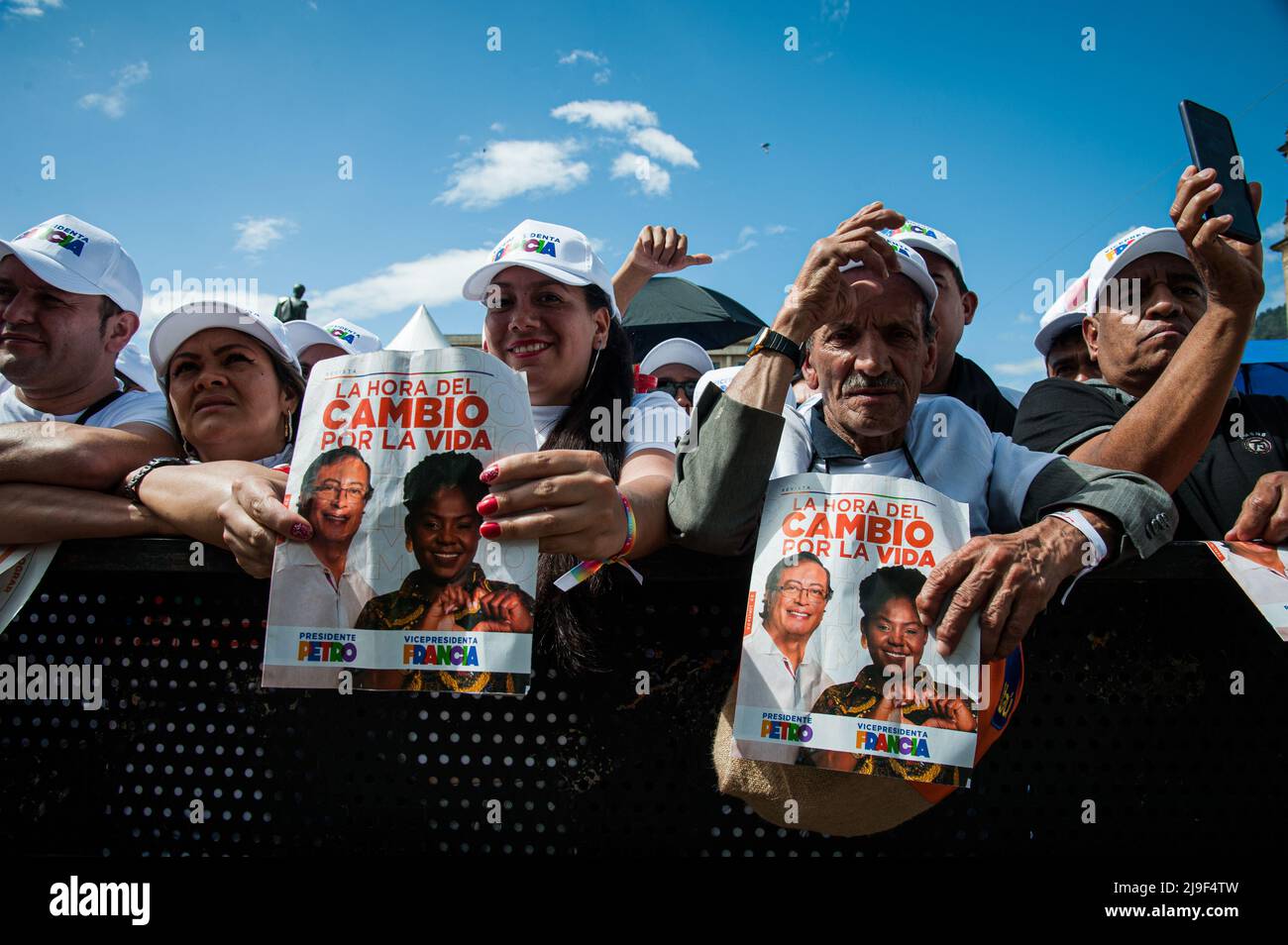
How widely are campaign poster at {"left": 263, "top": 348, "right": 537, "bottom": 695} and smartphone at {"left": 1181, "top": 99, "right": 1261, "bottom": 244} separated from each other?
1.66 metres

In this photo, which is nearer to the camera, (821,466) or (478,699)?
(478,699)

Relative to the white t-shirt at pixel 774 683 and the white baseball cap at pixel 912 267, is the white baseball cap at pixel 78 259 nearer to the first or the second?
the white baseball cap at pixel 912 267

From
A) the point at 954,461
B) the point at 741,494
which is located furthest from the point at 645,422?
the point at 954,461

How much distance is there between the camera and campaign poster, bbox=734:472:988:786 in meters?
1.35

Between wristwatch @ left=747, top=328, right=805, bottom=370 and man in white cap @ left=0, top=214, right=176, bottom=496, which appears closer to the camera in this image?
wristwatch @ left=747, top=328, right=805, bottom=370

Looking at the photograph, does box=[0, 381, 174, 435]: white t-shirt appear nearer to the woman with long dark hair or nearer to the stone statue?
the woman with long dark hair

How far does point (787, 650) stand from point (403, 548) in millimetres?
674

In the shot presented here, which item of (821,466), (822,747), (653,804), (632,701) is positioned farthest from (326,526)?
(821,466)

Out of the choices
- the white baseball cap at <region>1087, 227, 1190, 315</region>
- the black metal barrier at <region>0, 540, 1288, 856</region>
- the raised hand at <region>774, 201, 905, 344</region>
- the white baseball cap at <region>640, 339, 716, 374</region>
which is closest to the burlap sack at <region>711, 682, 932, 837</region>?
the black metal barrier at <region>0, 540, 1288, 856</region>

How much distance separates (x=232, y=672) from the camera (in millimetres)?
1664

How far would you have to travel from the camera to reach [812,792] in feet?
4.88

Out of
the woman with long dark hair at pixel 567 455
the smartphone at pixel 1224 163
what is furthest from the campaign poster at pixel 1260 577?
the woman with long dark hair at pixel 567 455
